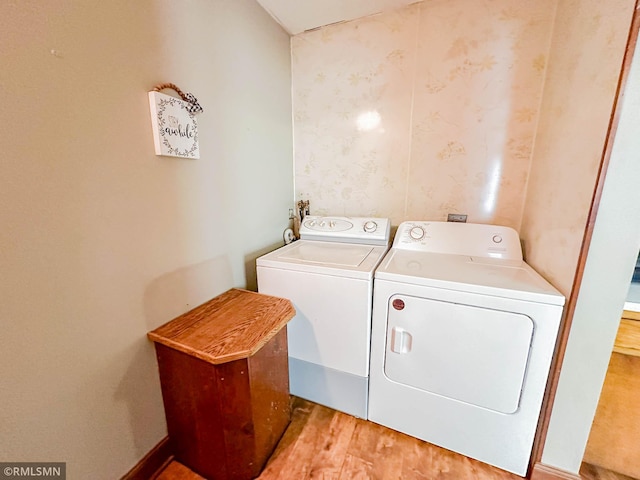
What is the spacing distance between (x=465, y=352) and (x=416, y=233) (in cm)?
73

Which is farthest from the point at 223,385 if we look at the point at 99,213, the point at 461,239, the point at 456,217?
the point at 456,217

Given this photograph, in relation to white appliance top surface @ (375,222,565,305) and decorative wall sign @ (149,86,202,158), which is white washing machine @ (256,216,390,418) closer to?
white appliance top surface @ (375,222,565,305)

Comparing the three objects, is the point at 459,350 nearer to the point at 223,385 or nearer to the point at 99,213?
the point at 223,385

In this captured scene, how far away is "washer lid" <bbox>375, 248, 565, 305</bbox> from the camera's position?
3.23 feet

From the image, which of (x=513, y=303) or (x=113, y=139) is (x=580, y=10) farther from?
(x=113, y=139)

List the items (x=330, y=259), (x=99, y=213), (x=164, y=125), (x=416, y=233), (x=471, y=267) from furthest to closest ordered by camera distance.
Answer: (x=416, y=233) < (x=330, y=259) < (x=471, y=267) < (x=164, y=125) < (x=99, y=213)

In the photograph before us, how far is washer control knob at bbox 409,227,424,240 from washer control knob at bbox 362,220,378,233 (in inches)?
9.0

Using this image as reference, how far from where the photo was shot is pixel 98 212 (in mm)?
833

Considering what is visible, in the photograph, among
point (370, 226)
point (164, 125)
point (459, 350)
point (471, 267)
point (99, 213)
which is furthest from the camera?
point (370, 226)

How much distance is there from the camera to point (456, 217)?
166 cm

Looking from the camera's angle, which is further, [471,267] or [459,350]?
[471,267]

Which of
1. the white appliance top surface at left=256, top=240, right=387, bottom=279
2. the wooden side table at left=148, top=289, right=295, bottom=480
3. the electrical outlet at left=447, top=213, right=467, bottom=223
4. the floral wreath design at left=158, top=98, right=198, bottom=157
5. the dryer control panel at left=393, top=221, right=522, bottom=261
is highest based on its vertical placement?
the floral wreath design at left=158, top=98, right=198, bottom=157

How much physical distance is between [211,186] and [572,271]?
5.18 feet

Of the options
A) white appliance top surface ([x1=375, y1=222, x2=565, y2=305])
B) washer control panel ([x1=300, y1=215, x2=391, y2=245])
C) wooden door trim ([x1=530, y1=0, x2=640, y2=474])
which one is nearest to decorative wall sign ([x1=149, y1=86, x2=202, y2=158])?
washer control panel ([x1=300, y1=215, x2=391, y2=245])
